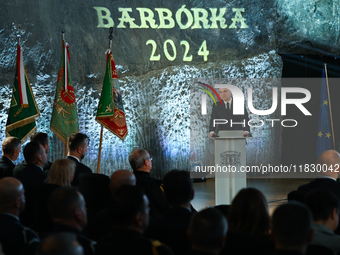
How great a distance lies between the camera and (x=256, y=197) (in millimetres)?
2178

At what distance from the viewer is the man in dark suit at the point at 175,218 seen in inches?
91.6

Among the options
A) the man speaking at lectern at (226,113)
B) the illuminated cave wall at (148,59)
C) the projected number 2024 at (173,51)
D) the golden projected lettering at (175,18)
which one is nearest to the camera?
the man speaking at lectern at (226,113)

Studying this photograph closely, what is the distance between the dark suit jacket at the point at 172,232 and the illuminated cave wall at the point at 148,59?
228 inches

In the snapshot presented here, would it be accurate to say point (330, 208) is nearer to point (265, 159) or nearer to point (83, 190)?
point (83, 190)

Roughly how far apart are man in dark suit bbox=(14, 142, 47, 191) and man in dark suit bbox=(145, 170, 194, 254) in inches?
66.0

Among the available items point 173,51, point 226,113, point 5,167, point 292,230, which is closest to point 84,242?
point 292,230

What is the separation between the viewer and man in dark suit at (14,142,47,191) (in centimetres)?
381

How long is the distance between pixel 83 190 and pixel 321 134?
5.33 m

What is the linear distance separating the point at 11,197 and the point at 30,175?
1334mm

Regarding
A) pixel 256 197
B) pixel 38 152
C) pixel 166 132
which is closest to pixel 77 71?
pixel 166 132

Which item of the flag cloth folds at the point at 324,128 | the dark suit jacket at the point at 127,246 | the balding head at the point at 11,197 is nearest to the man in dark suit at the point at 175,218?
the dark suit jacket at the point at 127,246

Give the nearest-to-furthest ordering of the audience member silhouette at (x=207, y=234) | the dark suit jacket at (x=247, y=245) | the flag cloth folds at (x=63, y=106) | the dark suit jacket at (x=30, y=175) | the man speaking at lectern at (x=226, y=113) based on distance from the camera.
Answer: the audience member silhouette at (x=207, y=234), the dark suit jacket at (x=247, y=245), the dark suit jacket at (x=30, y=175), the flag cloth folds at (x=63, y=106), the man speaking at lectern at (x=226, y=113)

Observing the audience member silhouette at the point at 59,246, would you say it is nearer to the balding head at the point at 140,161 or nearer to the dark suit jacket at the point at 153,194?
the dark suit jacket at the point at 153,194

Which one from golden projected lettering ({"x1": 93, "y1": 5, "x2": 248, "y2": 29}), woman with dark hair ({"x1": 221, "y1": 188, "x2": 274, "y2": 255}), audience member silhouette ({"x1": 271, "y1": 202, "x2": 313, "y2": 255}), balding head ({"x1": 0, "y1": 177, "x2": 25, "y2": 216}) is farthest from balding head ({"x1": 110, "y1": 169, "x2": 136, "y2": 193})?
golden projected lettering ({"x1": 93, "y1": 5, "x2": 248, "y2": 29})
